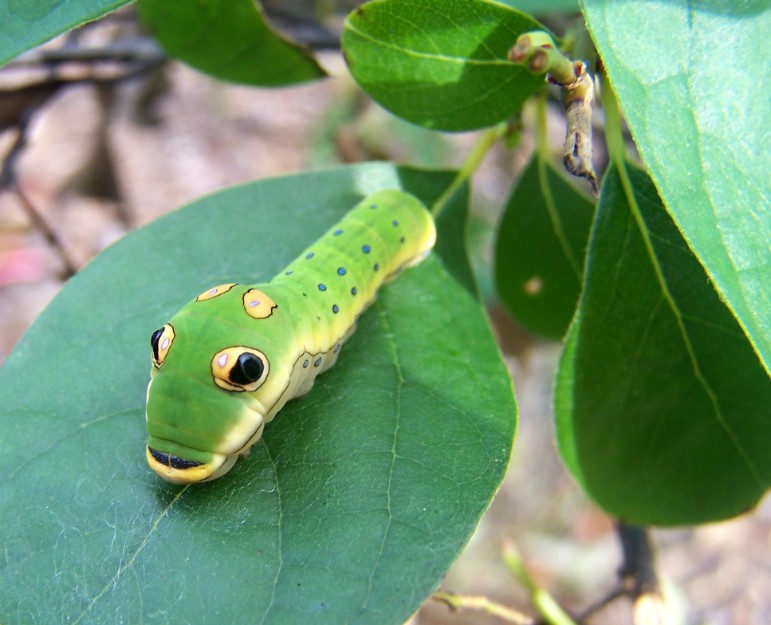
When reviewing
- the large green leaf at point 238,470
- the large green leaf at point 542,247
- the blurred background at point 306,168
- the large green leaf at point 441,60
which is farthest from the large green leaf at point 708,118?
the blurred background at point 306,168

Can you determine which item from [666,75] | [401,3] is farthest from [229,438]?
[666,75]

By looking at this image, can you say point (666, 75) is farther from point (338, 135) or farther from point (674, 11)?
point (338, 135)

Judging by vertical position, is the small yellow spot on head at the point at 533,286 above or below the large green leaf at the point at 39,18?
below

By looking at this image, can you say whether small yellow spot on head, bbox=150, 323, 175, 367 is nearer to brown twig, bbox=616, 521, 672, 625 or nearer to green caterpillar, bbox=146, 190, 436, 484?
green caterpillar, bbox=146, 190, 436, 484

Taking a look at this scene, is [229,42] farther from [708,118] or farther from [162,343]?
[708,118]

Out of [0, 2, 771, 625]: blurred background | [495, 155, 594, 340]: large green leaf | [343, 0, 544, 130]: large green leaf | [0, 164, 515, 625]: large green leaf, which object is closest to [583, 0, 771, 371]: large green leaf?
[343, 0, 544, 130]: large green leaf

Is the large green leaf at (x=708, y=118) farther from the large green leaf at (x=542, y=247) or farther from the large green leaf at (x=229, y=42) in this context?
the large green leaf at (x=229, y=42)

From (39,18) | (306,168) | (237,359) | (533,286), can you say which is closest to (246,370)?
(237,359)
